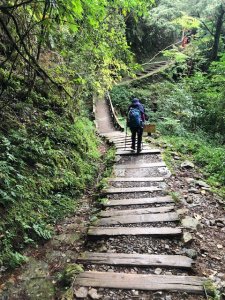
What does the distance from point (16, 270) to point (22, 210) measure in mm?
1053

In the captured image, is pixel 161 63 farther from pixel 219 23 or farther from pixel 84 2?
pixel 84 2

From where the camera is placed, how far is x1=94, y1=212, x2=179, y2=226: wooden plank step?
16.7 ft

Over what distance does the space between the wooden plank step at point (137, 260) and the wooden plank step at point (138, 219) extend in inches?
37.4

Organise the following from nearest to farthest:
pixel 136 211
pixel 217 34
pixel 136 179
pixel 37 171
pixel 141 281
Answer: pixel 141 281
pixel 136 211
pixel 37 171
pixel 136 179
pixel 217 34

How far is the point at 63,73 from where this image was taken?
875 centimetres

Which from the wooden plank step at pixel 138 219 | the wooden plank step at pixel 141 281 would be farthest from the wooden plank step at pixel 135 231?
the wooden plank step at pixel 141 281

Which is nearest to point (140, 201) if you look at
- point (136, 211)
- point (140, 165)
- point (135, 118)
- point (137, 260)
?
point (136, 211)

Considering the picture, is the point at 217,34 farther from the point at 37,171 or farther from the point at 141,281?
the point at 141,281

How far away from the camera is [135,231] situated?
4762 millimetres

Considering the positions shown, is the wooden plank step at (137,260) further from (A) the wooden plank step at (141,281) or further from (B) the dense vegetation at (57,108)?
(B) the dense vegetation at (57,108)

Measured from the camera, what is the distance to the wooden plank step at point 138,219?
509 centimetres

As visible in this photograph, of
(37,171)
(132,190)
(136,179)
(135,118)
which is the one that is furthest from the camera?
(135,118)

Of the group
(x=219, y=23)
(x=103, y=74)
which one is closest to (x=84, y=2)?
(x=103, y=74)

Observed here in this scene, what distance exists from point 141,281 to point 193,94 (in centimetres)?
1456
